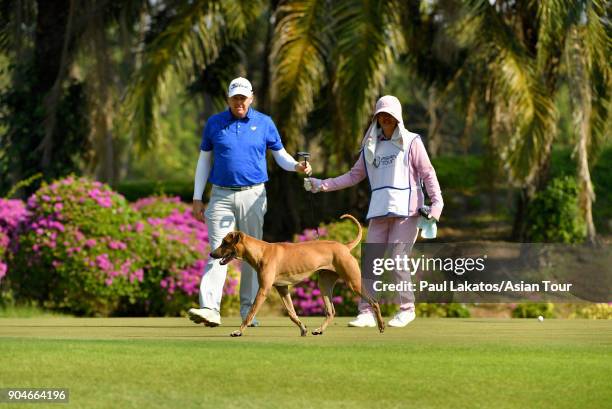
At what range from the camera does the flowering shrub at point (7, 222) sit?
1530cm

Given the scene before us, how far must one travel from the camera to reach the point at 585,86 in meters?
16.8

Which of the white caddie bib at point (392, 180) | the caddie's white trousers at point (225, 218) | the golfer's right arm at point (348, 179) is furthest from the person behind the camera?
the caddie's white trousers at point (225, 218)

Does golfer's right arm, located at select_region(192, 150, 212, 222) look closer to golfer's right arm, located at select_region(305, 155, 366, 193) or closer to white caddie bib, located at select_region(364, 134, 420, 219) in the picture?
golfer's right arm, located at select_region(305, 155, 366, 193)

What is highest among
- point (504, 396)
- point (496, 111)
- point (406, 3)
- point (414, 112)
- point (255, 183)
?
point (414, 112)

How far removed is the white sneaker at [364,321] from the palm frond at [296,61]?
6927 millimetres

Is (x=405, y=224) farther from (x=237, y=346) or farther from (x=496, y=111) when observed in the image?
(x=496, y=111)

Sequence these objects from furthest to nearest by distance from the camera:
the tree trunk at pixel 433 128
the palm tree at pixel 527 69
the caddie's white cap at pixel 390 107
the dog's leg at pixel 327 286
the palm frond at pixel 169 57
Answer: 1. the tree trunk at pixel 433 128
2. the palm frond at pixel 169 57
3. the palm tree at pixel 527 69
4. the caddie's white cap at pixel 390 107
5. the dog's leg at pixel 327 286

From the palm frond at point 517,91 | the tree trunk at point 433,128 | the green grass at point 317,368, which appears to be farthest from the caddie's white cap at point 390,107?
the tree trunk at point 433,128

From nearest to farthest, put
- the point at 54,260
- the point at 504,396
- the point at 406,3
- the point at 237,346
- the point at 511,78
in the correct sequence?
1. the point at 504,396
2. the point at 237,346
3. the point at 54,260
4. the point at 511,78
5. the point at 406,3

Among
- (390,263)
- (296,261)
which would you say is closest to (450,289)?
(390,263)

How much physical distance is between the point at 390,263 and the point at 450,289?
1.99 metres

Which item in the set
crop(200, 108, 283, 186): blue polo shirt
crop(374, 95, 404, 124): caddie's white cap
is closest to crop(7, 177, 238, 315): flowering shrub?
crop(200, 108, 283, 186): blue polo shirt

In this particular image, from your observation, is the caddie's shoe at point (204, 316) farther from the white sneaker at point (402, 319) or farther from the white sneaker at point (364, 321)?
the white sneaker at point (402, 319)

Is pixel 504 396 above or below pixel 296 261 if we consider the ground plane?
below
